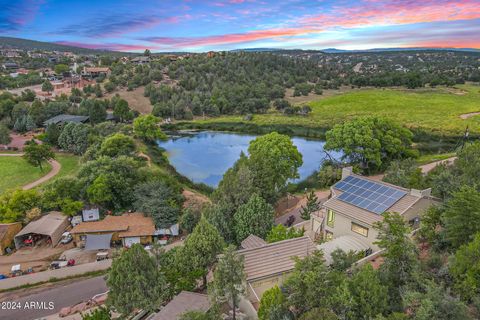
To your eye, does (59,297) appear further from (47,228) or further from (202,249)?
(202,249)

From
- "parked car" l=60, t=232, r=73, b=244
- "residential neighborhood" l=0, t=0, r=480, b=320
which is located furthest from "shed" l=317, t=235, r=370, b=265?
"parked car" l=60, t=232, r=73, b=244

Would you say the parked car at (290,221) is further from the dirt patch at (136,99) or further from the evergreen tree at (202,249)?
the dirt patch at (136,99)

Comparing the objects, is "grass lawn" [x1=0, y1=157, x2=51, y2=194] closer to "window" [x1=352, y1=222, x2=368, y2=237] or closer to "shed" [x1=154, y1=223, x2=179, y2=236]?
"shed" [x1=154, y1=223, x2=179, y2=236]

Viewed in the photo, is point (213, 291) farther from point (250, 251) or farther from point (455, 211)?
point (455, 211)

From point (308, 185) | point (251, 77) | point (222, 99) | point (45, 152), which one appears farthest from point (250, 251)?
point (251, 77)

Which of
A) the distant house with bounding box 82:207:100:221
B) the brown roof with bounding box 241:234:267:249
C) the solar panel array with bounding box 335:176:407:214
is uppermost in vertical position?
the solar panel array with bounding box 335:176:407:214

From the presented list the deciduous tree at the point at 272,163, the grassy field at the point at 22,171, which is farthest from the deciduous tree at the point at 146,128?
the deciduous tree at the point at 272,163
